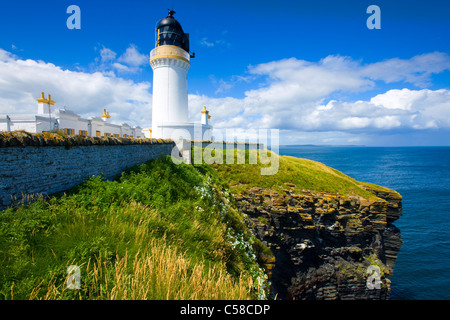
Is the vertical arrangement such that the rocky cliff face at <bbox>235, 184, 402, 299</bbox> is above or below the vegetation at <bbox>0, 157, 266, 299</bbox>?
below

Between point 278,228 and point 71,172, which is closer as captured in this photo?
point 71,172

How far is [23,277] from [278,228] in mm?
15104

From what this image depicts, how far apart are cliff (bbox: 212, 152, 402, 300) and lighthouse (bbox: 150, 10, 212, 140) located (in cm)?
966

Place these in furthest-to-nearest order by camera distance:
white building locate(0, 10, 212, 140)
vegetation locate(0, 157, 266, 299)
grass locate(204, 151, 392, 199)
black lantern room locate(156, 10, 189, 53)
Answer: black lantern room locate(156, 10, 189, 53) → white building locate(0, 10, 212, 140) → grass locate(204, 151, 392, 199) → vegetation locate(0, 157, 266, 299)

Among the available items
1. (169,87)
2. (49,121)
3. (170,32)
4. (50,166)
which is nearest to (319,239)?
(50,166)

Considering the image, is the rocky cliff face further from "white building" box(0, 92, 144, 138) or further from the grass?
"white building" box(0, 92, 144, 138)

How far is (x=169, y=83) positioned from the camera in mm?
22641

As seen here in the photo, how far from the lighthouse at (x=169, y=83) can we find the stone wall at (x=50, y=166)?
490 inches

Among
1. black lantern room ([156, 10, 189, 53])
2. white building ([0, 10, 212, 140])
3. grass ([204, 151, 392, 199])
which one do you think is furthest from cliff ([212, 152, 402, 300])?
black lantern room ([156, 10, 189, 53])

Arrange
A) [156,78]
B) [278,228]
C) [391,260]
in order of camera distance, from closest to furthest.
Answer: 1. [278,228]
2. [391,260]
3. [156,78]

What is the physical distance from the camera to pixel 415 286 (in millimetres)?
21219

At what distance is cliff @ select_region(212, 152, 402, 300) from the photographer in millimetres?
16266
